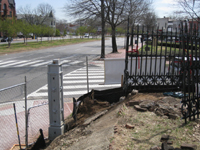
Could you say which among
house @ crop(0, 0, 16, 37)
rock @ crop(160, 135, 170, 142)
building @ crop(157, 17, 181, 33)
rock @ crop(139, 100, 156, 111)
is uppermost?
house @ crop(0, 0, 16, 37)

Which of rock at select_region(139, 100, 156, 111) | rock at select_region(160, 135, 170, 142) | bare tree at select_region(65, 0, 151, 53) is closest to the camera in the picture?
rock at select_region(160, 135, 170, 142)

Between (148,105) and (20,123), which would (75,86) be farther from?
(148,105)

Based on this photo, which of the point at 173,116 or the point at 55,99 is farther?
the point at 55,99

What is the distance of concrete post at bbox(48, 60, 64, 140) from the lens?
5625 millimetres

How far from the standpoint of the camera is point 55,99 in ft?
→ 18.7

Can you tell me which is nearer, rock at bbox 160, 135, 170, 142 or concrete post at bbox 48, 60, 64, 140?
rock at bbox 160, 135, 170, 142

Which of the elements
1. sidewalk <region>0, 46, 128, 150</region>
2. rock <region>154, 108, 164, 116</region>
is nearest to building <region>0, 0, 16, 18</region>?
sidewalk <region>0, 46, 128, 150</region>

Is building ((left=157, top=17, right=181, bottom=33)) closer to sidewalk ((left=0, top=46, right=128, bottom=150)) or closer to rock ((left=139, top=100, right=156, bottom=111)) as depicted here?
rock ((left=139, top=100, right=156, bottom=111))

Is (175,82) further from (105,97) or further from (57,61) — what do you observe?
(57,61)

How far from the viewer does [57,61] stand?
5617 millimetres

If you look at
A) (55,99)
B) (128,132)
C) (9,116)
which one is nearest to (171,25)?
(55,99)

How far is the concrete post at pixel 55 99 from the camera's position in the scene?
Result: 562cm

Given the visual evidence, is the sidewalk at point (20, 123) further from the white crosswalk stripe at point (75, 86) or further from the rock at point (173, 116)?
the white crosswalk stripe at point (75, 86)

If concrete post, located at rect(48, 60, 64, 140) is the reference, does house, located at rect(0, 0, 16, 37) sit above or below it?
above
